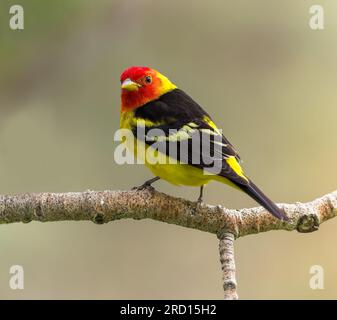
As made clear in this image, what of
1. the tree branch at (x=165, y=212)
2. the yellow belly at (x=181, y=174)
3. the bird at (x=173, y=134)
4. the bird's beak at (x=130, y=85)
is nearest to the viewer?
the tree branch at (x=165, y=212)

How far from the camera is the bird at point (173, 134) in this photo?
3.05 meters

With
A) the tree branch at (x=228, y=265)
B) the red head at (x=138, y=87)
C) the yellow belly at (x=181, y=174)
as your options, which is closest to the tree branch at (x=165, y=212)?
the tree branch at (x=228, y=265)

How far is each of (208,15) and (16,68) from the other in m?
1.93

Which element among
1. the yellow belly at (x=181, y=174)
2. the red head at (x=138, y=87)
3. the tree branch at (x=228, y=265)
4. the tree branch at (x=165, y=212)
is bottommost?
the tree branch at (x=228, y=265)

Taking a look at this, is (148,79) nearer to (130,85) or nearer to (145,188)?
(130,85)

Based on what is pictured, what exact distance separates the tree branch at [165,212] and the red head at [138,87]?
85 cm

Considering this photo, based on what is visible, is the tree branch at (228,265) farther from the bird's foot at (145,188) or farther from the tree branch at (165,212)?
the bird's foot at (145,188)

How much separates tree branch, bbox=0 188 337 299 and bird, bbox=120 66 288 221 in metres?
0.11

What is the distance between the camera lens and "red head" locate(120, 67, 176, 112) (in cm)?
366

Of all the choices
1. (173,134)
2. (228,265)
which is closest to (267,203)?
(228,265)

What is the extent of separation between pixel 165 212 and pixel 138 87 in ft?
3.36

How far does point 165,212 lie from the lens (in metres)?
2.88

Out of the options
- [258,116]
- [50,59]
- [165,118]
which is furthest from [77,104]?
[258,116]

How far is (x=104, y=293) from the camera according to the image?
13.2 feet
